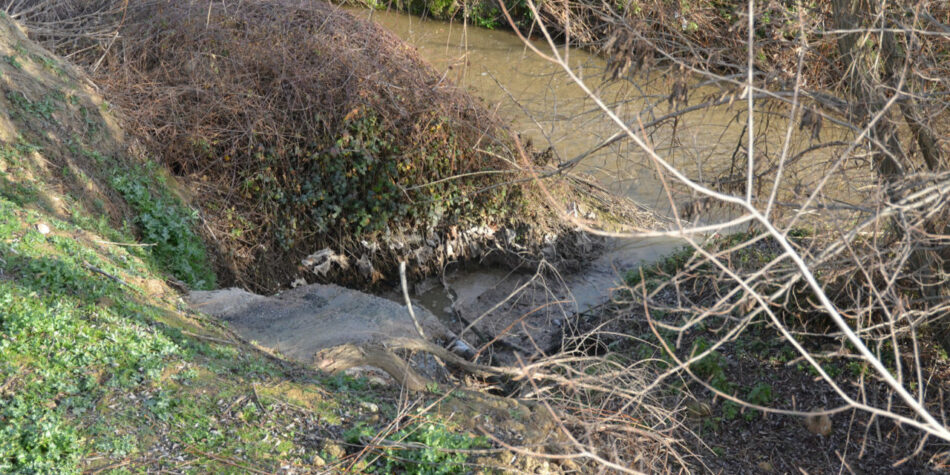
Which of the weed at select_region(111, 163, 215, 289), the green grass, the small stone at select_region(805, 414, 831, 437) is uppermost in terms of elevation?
the green grass

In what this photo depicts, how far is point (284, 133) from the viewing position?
8.32 metres

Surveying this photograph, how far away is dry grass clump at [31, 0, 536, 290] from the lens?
320 inches

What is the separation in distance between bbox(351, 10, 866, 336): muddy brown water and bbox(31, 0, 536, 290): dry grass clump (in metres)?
0.86

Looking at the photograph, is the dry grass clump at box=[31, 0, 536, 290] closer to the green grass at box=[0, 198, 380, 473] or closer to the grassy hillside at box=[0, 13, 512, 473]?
the grassy hillside at box=[0, 13, 512, 473]

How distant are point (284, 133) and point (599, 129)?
17.8ft

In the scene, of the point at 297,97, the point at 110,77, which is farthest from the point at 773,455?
the point at 110,77

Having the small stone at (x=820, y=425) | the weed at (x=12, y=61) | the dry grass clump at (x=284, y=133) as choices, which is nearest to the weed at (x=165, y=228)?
the dry grass clump at (x=284, y=133)

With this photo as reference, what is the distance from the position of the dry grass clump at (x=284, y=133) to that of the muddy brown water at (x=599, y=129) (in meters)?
0.86

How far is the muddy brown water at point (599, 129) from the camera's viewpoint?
20.0 feet

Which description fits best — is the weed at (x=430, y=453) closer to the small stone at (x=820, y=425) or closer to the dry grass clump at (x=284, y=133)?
the small stone at (x=820, y=425)

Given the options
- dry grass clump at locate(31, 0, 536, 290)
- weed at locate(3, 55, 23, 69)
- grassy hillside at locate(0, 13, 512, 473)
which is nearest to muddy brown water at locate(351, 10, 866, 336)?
dry grass clump at locate(31, 0, 536, 290)

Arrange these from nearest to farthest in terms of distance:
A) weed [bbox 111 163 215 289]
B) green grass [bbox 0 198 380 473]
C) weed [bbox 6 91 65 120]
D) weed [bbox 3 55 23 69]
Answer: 1. green grass [bbox 0 198 380 473]
2. weed [bbox 6 91 65 120]
3. weed [bbox 111 163 215 289]
4. weed [bbox 3 55 23 69]

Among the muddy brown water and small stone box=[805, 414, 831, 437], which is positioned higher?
the muddy brown water

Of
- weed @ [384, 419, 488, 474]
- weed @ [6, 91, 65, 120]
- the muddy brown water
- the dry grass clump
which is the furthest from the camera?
the dry grass clump
